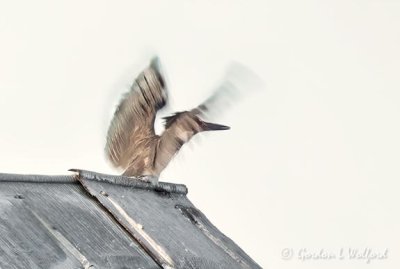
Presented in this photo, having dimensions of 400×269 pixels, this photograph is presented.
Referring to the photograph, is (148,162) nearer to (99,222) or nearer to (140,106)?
(140,106)

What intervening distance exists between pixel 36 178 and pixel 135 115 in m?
1.94

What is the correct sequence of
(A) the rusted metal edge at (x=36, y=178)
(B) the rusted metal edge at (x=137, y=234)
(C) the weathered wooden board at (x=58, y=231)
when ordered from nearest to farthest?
(C) the weathered wooden board at (x=58, y=231) → (A) the rusted metal edge at (x=36, y=178) → (B) the rusted metal edge at (x=137, y=234)

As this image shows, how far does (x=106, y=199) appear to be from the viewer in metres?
4.62

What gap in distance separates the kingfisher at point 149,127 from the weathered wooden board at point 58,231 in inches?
53.9

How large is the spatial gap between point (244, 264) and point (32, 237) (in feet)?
5.60

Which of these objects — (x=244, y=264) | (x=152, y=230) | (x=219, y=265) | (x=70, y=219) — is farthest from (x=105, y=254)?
(x=244, y=264)

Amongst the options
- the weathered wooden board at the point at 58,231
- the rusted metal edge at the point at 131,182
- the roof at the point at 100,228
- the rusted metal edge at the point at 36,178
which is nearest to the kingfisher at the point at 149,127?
the rusted metal edge at the point at 131,182

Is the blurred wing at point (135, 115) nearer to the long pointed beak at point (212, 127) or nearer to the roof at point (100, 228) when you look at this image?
the long pointed beak at point (212, 127)

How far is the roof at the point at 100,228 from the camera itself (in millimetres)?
3711

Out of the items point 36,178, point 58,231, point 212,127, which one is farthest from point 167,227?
point 212,127

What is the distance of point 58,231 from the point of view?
3934mm

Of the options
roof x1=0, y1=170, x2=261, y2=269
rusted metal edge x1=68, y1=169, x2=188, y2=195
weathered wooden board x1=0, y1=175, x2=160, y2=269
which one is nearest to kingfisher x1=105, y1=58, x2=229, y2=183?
rusted metal edge x1=68, y1=169, x2=188, y2=195

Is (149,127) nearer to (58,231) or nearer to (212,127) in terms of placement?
(212,127)

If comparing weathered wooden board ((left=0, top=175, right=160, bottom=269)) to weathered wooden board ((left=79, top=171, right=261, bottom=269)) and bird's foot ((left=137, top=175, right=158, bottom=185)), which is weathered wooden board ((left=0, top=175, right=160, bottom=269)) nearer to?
weathered wooden board ((left=79, top=171, right=261, bottom=269))
